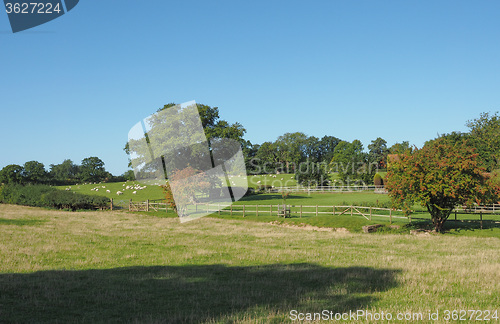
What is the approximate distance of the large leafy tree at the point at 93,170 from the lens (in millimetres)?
128750

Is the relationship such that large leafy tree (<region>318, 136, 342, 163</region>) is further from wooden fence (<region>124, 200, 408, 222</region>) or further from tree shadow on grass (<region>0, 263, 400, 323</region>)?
tree shadow on grass (<region>0, 263, 400, 323</region>)

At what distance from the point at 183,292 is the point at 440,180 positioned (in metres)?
20.3

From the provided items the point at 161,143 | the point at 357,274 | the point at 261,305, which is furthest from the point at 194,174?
the point at 261,305

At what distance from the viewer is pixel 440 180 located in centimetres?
2450

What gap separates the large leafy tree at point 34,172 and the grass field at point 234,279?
110 meters

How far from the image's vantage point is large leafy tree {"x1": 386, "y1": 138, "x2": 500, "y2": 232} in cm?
2430

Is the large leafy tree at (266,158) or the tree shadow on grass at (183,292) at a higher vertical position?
the large leafy tree at (266,158)

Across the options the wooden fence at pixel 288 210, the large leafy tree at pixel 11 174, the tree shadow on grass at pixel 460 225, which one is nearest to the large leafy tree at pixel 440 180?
the tree shadow on grass at pixel 460 225

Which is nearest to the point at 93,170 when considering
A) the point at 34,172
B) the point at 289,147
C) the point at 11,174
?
the point at 34,172

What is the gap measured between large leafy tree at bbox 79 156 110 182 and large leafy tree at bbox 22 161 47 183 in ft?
40.7

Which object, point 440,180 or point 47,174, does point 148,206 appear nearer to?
point 440,180

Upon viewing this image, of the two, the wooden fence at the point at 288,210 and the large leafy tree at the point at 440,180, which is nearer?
the large leafy tree at the point at 440,180

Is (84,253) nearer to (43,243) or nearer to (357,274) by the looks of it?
(43,243)

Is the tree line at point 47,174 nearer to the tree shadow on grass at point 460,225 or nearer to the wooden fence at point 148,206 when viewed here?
the wooden fence at point 148,206
